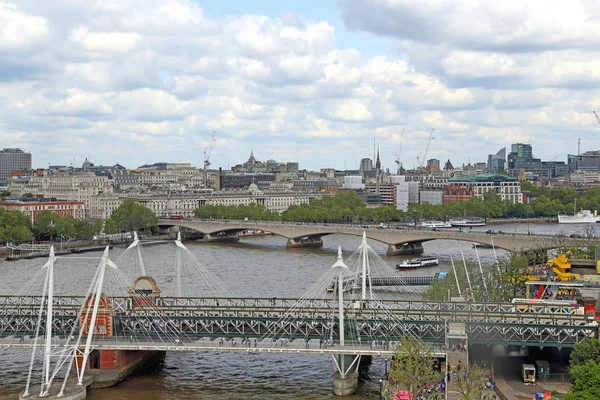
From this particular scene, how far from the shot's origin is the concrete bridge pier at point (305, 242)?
86981mm

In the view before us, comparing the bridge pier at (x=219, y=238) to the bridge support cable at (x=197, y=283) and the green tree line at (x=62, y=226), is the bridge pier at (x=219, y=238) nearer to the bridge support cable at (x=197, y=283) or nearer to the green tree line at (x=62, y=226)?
the green tree line at (x=62, y=226)

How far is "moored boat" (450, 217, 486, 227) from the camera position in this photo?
122 metres

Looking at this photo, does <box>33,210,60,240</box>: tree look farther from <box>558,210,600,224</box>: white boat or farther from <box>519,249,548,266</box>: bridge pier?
<box>558,210,600,224</box>: white boat

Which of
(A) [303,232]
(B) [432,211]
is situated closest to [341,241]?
(A) [303,232]

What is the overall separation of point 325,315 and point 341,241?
61005 millimetres

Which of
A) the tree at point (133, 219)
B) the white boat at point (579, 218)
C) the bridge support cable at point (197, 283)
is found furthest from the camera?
the white boat at point (579, 218)

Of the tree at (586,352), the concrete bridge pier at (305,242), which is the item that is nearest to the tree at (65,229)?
the concrete bridge pier at (305,242)

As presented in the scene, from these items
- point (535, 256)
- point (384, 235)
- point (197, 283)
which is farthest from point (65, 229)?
point (535, 256)

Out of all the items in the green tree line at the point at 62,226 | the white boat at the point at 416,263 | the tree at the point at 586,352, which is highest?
the green tree line at the point at 62,226

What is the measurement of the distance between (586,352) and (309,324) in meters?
9.70

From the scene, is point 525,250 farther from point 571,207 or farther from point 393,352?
point 571,207

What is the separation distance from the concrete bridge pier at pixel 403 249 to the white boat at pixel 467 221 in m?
42.1

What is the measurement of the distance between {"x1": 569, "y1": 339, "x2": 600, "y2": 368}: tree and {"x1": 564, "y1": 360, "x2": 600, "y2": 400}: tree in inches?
48.2

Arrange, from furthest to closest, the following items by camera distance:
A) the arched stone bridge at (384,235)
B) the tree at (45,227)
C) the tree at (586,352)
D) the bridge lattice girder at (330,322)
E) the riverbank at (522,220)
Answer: the riverbank at (522,220) < the tree at (45,227) < the arched stone bridge at (384,235) < the bridge lattice girder at (330,322) < the tree at (586,352)
